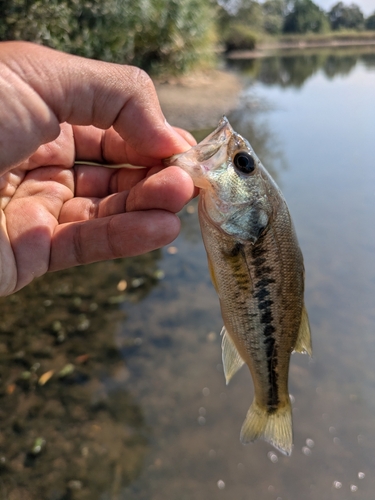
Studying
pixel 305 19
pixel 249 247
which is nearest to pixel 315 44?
pixel 305 19

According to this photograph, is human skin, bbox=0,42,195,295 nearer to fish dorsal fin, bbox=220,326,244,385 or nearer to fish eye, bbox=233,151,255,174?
fish eye, bbox=233,151,255,174

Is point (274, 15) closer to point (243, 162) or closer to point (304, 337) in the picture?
point (243, 162)

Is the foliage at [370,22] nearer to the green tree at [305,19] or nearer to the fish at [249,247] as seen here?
the green tree at [305,19]

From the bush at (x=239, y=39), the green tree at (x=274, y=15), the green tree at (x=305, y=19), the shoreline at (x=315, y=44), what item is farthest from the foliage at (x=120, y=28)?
the green tree at (x=305, y=19)

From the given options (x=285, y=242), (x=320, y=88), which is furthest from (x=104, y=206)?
(x=320, y=88)

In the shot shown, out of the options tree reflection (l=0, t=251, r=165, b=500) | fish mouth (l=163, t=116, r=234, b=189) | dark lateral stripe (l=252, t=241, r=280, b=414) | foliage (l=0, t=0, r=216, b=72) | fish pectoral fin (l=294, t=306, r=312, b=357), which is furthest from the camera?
foliage (l=0, t=0, r=216, b=72)

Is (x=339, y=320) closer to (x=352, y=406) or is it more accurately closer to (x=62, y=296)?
(x=352, y=406)

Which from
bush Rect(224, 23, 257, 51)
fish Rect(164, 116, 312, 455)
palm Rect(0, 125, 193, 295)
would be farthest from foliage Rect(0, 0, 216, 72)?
bush Rect(224, 23, 257, 51)
